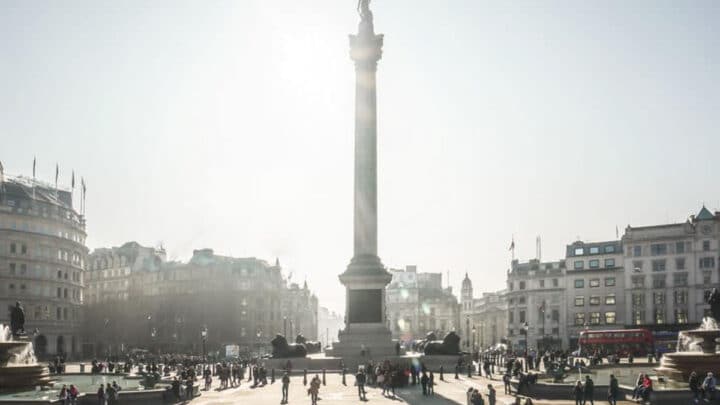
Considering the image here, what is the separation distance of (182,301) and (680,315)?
81406mm

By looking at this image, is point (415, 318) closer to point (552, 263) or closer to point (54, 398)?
point (552, 263)

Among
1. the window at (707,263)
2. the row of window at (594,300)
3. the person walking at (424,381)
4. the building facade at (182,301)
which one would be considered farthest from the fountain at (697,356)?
the building facade at (182,301)

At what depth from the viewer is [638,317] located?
384 ft

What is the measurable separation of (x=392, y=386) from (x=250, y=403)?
8.11 meters

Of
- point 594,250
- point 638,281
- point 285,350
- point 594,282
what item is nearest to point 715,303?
point 285,350

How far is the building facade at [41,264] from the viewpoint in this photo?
339 feet

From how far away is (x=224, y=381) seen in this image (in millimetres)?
54438

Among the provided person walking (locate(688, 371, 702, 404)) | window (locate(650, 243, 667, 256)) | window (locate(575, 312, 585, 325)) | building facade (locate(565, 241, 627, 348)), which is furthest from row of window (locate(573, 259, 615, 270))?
person walking (locate(688, 371, 702, 404))

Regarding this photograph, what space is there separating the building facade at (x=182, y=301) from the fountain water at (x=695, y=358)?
89.1 metres

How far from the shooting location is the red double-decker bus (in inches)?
3410

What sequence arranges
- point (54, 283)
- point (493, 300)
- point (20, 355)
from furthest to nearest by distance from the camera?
1. point (493, 300)
2. point (54, 283)
3. point (20, 355)

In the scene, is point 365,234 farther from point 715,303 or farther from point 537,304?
point 537,304

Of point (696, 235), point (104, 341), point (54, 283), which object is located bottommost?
point (104, 341)

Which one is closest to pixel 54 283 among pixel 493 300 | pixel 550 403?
pixel 550 403
